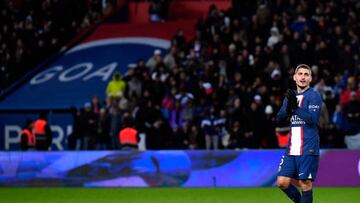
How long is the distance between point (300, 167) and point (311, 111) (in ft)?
2.17

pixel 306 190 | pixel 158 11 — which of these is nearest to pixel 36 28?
pixel 158 11

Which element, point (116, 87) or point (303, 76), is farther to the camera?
point (116, 87)

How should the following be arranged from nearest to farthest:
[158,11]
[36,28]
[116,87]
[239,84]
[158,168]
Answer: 1. [158,168]
2. [239,84]
3. [116,87]
4. [36,28]
5. [158,11]

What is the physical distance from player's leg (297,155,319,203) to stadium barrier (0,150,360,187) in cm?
805

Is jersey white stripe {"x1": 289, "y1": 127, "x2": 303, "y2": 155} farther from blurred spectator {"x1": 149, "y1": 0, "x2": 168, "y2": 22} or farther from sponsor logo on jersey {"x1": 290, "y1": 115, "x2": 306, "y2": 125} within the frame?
blurred spectator {"x1": 149, "y1": 0, "x2": 168, "y2": 22}

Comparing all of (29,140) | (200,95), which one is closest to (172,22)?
(200,95)

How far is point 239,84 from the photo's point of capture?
22.2m

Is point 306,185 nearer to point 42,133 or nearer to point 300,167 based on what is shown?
point 300,167

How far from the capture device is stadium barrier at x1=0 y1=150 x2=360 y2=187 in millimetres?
18688

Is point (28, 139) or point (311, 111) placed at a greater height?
point (311, 111)

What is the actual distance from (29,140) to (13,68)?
6782 mm

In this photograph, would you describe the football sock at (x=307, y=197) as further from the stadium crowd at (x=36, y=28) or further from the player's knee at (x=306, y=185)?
the stadium crowd at (x=36, y=28)

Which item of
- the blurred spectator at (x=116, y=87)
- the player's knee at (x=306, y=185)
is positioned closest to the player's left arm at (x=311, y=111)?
the player's knee at (x=306, y=185)

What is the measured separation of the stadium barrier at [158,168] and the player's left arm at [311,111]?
8111 millimetres
